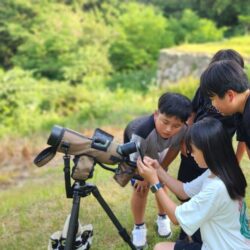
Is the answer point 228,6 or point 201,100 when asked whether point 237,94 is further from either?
point 228,6

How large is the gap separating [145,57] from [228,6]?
19.0 feet

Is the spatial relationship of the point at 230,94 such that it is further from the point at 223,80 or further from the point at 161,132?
the point at 161,132

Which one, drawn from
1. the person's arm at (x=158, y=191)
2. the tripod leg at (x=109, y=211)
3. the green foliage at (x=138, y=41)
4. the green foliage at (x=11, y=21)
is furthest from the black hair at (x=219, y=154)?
the green foliage at (x=11, y=21)

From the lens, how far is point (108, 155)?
102 inches

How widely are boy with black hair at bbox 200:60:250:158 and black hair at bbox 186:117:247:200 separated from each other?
0.54ft

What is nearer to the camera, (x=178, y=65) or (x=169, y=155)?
(x=169, y=155)

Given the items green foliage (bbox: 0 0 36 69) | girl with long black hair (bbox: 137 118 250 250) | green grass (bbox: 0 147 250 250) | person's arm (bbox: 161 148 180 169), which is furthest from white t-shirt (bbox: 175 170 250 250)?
green foliage (bbox: 0 0 36 69)

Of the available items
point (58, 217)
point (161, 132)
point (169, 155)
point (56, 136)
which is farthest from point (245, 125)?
point (58, 217)

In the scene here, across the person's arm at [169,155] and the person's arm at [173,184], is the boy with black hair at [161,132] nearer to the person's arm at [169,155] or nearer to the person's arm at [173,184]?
the person's arm at [169,155]

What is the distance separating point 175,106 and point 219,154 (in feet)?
2.12

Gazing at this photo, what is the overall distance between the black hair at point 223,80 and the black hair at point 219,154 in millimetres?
194

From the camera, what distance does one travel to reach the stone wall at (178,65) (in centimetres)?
1248

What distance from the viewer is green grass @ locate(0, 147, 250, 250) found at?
388 cm

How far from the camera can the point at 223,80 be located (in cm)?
245
